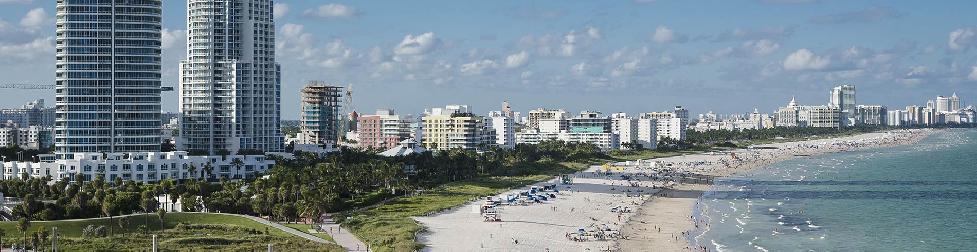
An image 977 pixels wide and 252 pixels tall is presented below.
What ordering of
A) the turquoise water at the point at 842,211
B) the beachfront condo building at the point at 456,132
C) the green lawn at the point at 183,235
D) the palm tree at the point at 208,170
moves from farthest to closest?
the beachfront condo building at the point at 456,132 < the palm tree at the point at 208,170 < the turquoise water at the point at 842,211 < the green lawn at the point at 183,235

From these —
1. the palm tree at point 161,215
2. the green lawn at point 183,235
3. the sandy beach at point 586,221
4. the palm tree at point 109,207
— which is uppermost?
the palm tree at point 109,207

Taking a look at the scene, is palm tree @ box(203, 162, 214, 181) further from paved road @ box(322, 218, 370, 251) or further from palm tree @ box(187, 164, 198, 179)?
paved road @ box(322, 218, 370, 251)

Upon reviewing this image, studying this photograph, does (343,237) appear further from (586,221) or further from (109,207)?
(586,221)

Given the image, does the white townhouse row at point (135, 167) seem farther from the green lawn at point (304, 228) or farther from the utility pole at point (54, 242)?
the utility pole at point (54, 242)

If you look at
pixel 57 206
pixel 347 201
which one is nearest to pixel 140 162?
pixel 347 201

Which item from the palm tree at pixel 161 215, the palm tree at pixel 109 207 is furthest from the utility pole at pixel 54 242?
the palm tree at pixel 161 215

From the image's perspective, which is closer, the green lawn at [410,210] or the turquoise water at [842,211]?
the green lawn at [410,210]

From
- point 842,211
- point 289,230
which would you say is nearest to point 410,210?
point 289,230

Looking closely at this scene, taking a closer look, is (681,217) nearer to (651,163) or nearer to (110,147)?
(110,147)
